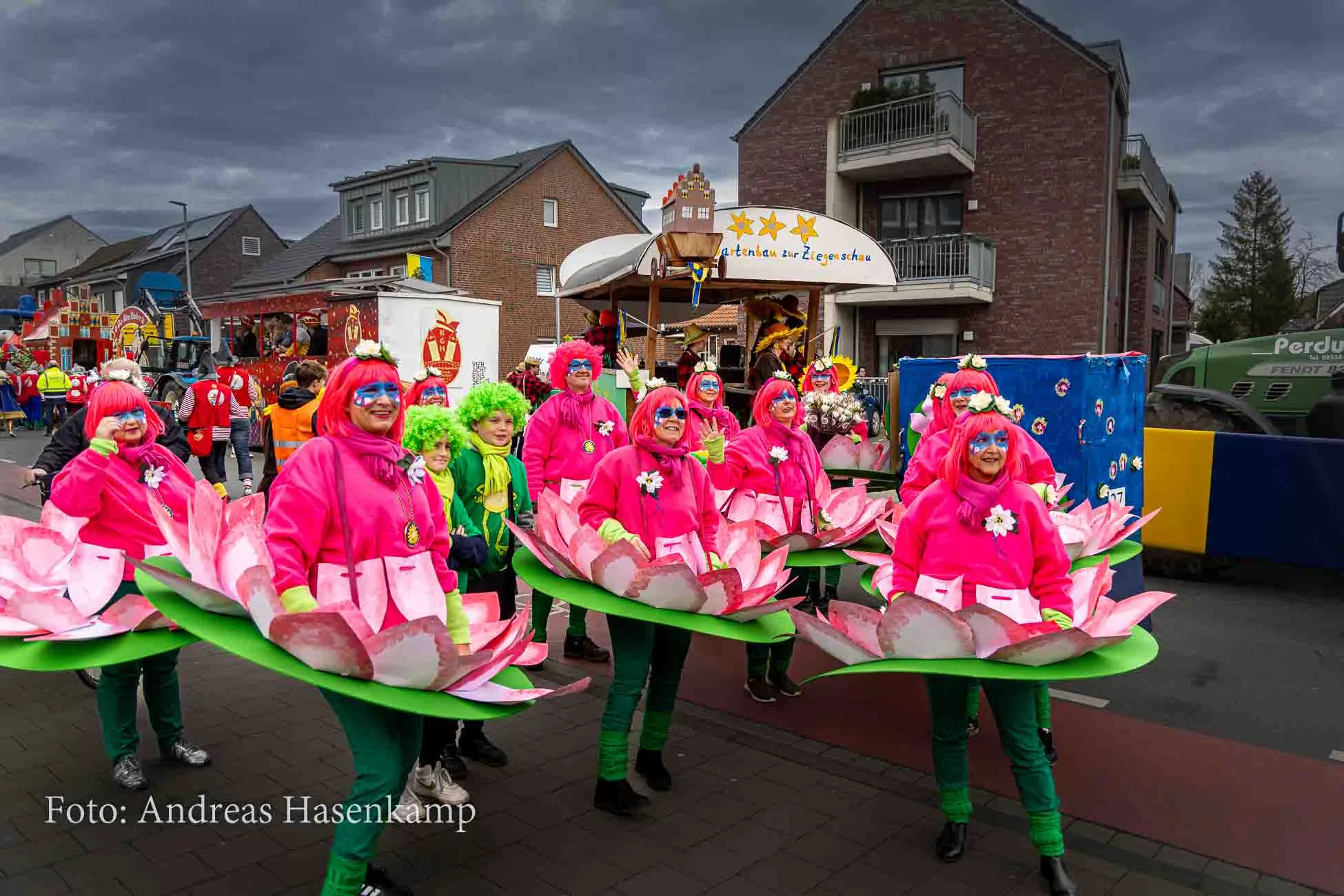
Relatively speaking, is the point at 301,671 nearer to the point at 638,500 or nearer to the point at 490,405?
the point at 638,500

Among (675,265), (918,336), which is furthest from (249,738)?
(918,336)

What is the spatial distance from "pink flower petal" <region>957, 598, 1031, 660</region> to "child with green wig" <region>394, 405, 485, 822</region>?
6.23 ft

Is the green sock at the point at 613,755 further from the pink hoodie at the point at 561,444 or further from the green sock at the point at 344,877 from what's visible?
the pink hoodie at the point at 561,444

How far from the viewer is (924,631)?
315 cm

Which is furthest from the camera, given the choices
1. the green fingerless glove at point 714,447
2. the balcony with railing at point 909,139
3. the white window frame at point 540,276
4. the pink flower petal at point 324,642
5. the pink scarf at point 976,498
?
the white window frame at point 540,276

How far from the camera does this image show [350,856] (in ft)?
9.16

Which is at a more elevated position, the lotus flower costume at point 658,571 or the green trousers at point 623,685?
the lotus flower costume at point 658,571

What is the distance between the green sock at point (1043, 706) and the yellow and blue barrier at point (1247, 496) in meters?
4.55

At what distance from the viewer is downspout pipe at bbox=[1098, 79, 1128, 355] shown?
65.5 feet

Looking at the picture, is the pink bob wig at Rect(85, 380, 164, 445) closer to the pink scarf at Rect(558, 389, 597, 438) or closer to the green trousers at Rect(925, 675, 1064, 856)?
the pink scarf at Rect(558, 389, 597, 438)

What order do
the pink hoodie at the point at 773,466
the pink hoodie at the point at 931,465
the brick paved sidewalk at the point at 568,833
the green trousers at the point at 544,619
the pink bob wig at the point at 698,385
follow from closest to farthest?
the brick paved sidewalk at the point at 568,833, the pink hoodie at the point at 931,465, the pink hoodie at the point at 773,466, the green trousers at the point at 544,619, the pink bob wig at the point at 698,385

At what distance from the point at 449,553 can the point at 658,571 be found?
853 mm

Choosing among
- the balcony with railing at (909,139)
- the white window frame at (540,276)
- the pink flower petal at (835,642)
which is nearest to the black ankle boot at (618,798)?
the pink flower petal at (835,642)

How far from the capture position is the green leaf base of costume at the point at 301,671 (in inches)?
100
